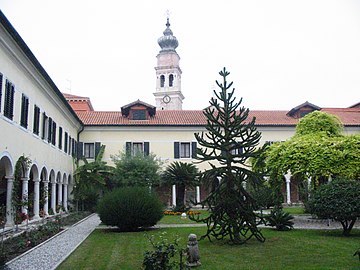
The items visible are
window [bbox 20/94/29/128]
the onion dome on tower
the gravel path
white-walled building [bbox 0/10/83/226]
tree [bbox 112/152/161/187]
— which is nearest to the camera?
the gravel path

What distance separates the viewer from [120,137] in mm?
37375

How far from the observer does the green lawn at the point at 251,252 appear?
977 centimetres

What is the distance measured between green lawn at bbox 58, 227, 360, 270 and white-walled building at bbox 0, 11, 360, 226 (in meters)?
5.79

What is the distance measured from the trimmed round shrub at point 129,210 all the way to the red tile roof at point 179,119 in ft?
65.8

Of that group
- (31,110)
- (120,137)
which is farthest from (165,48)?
(31,110)

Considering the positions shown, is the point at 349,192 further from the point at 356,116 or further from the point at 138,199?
the point at 356,116

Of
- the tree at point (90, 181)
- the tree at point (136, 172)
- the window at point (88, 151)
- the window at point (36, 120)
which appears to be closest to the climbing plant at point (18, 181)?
the window at point (36, 120)

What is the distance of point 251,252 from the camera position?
453 inches

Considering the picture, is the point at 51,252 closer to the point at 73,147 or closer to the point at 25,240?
the point at 25,240

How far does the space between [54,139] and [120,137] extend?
38.7 ft

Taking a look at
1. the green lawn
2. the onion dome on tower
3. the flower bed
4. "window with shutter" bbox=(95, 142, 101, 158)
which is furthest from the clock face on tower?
the green lawn

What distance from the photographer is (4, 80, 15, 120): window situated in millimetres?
16172

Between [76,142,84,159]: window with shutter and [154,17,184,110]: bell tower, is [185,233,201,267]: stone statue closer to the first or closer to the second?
[76,142,84,159]: window with shutter

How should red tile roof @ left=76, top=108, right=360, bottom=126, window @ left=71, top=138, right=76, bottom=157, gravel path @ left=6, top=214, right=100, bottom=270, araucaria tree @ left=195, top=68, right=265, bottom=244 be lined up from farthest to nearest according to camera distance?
red tile roof @ left=76, top=108, right=360, bottom=126 → window @ left=71, top=138, right=76, bottom=157 → araucaria tree @ left=195, top=68, right=265, bottom=244 → gravel path @ left=6, top=214, right=100, bottom=270
